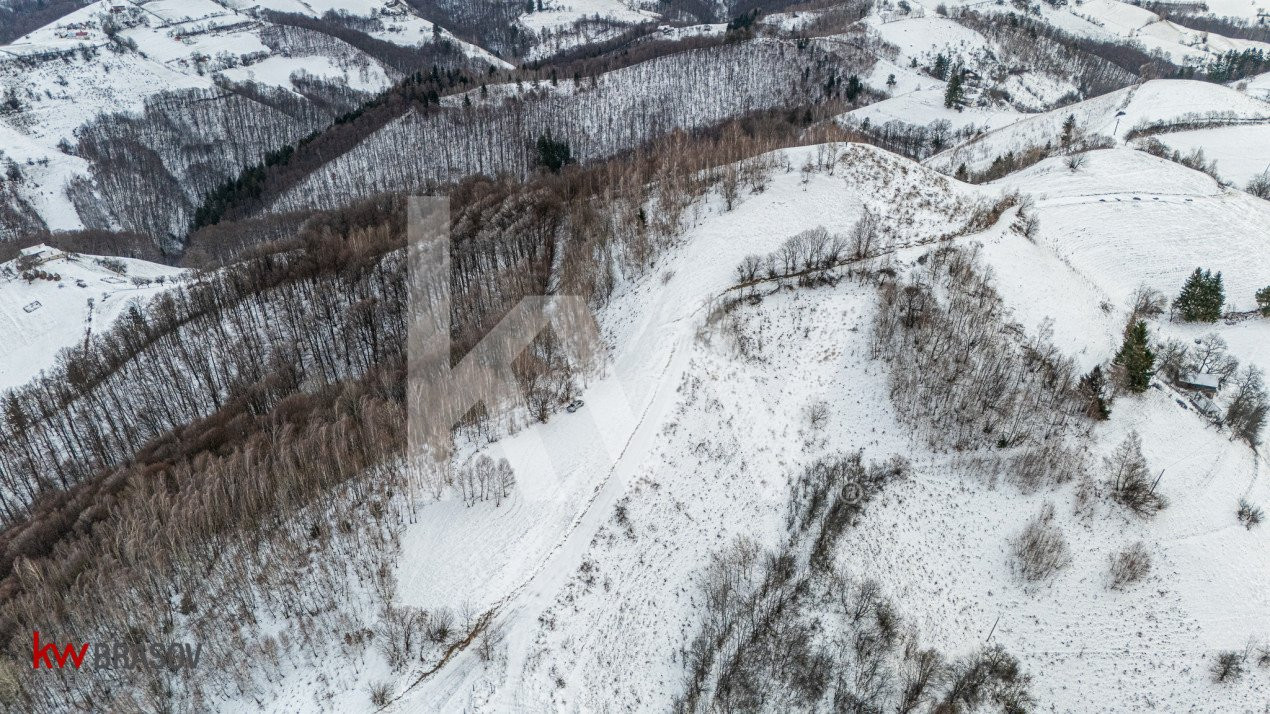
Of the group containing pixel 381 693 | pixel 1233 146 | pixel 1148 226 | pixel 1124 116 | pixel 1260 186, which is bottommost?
pixel 381 693

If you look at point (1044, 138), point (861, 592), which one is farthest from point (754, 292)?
point (1044, 138)

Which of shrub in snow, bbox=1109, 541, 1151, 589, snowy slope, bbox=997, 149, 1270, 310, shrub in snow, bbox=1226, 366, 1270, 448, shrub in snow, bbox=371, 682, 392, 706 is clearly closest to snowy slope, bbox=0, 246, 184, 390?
shrub in snow, bbox=371, 682, 392, 706

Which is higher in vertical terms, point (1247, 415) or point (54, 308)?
point (1247, 415)

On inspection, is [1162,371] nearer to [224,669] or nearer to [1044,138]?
[224,669]

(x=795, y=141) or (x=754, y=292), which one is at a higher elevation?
(x=795, y=141)

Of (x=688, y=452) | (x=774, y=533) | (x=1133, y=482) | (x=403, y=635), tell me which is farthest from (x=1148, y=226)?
(x=403, y=635)

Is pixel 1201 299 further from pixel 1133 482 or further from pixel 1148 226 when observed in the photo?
pixel 1133 482

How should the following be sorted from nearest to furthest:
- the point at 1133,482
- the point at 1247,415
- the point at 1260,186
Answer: the point at 1133,482
the point at 1247,415
the point at 1260,186
